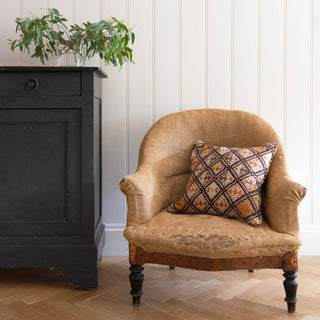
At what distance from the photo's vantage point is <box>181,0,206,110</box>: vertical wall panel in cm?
253

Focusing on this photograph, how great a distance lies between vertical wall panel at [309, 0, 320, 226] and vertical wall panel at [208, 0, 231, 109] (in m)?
0.55

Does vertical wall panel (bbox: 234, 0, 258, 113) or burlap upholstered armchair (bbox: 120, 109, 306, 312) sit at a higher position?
vertical wall panel (bbox: 234, 0, 258, 113)

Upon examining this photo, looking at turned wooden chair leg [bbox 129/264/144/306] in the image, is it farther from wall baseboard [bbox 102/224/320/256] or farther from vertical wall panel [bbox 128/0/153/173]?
vertical wall panel [bbox 128/0/153/173]

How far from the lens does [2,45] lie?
2.52 metres

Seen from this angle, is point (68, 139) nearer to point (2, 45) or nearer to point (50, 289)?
point (50, 289)

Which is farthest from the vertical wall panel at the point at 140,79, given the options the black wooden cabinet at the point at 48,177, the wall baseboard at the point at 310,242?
the wall baseboard at the point at 310,242

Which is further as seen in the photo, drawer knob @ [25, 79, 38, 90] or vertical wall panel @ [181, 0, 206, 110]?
vertical wall panel @ [181, 0, 206, 110]

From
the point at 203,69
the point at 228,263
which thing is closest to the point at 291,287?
the point at 228,263

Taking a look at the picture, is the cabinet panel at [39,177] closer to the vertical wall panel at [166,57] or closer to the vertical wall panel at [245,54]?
the vertical wall panel at [166,57]

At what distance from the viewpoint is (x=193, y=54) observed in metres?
2.54

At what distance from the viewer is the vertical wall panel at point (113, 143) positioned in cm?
255

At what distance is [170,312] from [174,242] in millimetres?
344

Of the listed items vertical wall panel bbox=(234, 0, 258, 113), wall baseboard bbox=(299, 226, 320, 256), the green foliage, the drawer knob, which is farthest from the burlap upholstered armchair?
wall baseboard bbox=(299, 226, 320, 256)

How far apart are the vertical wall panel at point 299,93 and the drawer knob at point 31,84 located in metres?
1.57
